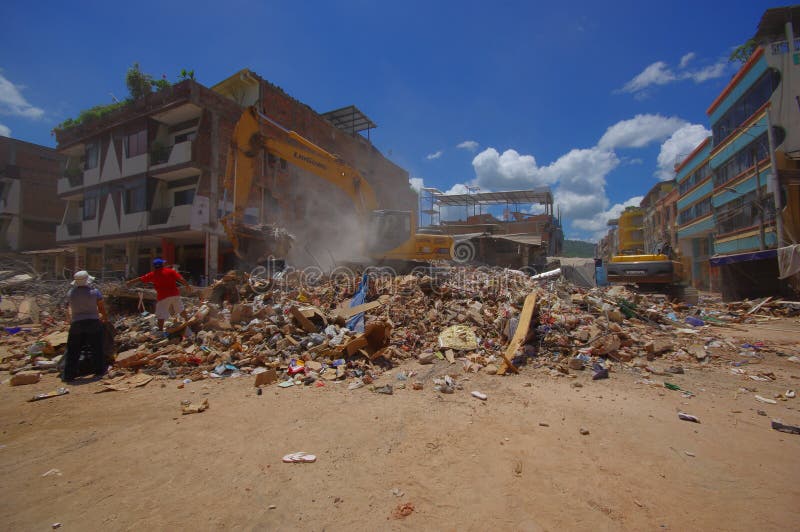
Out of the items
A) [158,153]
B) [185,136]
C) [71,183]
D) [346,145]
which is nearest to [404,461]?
[185,136]

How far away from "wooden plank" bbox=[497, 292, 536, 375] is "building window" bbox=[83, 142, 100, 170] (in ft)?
79.3

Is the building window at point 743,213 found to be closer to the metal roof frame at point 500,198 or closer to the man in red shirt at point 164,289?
the metal roof frame at point 500,198

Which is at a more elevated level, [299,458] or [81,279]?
[81,279]

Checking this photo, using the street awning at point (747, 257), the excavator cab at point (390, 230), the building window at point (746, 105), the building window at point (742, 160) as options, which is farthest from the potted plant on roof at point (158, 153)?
the building window at point (746, 105)

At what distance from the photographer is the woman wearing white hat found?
190 inches

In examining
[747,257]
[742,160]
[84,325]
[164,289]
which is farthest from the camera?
[742,160]

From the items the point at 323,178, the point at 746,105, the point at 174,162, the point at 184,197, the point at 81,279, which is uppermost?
the point at 746,105

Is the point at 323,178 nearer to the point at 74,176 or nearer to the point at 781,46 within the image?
the point at 74,176

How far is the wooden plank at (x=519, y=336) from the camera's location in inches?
191

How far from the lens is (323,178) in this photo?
10.8 metres

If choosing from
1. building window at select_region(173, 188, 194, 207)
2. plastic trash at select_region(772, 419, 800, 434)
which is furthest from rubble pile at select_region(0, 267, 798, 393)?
building window at select_region(173, 188, 194, 207)

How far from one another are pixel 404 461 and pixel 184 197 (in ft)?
61.7

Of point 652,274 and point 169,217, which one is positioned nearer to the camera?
point 652,274

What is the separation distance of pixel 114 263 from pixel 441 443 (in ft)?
77.6
